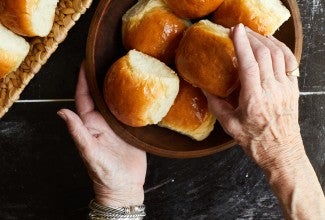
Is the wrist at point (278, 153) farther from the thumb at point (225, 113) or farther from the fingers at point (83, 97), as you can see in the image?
the fingers at point (83, 97)

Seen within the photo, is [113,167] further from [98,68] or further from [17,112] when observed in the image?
[17,112]

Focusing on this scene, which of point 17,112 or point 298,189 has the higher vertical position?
point 298,189

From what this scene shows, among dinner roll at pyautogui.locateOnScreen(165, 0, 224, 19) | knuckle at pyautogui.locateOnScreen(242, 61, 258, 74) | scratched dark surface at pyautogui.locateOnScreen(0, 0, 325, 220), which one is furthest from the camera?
scratched dark surface at pyautogui.locateOnScreen(0, 0, 325, 220)

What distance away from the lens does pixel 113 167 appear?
3.73ft

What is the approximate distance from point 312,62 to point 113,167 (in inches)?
23.3

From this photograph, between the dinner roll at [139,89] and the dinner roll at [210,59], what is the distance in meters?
0.05

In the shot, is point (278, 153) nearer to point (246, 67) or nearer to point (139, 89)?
point (246, 67)

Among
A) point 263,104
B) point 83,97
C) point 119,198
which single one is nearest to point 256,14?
point 263,104

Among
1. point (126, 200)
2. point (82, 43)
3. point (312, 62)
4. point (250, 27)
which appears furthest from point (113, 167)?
point (312, 62)

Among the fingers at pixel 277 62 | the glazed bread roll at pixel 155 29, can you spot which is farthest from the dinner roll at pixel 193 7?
the fingers at pixel 277 62

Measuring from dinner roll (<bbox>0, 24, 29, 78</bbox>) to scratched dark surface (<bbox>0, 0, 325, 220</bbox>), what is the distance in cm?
14

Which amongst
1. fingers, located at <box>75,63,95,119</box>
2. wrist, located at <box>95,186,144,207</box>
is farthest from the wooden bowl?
wrist, located at <box>95,186,144,207</box>

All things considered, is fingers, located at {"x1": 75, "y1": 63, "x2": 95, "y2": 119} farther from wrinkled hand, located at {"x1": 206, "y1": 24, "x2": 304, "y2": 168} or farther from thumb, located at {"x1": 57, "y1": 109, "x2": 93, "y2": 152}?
wrinkled hand, located at {"x1": 206, "y1": 24, "x2": 304, "y2": 168}

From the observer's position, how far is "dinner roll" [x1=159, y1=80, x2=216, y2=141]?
106 cm
